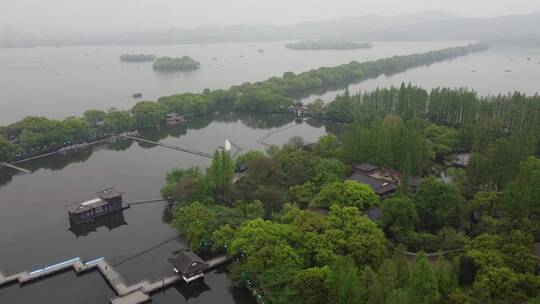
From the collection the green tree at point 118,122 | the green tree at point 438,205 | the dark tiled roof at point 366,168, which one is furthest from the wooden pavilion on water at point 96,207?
the green tree at point 118,122

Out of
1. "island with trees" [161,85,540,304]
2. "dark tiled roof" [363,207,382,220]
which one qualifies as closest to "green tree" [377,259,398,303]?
"island with trees" [161,85,540,304]

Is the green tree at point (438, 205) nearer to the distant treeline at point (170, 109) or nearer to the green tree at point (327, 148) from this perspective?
the green tree at point (327, 148)

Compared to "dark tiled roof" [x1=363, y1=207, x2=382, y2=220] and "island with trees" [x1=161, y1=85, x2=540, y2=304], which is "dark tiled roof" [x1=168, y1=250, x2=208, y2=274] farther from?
"dark tiled roof" [x1=363, y1=207, x2=382, y2=220]

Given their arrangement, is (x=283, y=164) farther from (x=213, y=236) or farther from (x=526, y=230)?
(x=526, y=230)

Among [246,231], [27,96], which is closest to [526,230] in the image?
[246,231]

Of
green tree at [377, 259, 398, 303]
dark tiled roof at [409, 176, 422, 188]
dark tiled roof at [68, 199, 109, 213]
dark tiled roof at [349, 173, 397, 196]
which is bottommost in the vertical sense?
dark tiled roof at [68, 199, 109, 213]

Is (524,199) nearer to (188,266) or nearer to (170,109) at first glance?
(188,266)

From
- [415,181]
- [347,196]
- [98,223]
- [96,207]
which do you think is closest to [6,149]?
[96,207]
